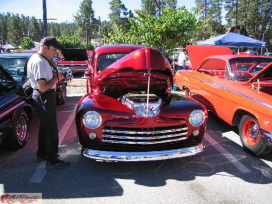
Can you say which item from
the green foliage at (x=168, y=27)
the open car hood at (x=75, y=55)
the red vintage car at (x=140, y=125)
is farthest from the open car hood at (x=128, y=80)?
the open car hood at (x=75, y=55)

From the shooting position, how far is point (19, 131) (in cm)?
369

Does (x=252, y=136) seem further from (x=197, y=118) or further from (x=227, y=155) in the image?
(x=197, y=118)

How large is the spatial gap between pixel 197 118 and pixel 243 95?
117 centimetres

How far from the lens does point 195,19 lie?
358 inches

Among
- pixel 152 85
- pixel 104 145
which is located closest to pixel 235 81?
pixel 152 85

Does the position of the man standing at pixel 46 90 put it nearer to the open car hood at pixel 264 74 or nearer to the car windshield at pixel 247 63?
the open car hood at pixel 264 74

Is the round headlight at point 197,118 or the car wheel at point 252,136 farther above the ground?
the round headlight at point 197,118

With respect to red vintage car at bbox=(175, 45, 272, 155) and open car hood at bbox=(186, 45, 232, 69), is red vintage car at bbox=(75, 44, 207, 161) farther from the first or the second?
open car hood at bbox=(186, 45, 232, 69)

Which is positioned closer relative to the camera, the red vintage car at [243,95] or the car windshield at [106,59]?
the red vintage car at [243,95]

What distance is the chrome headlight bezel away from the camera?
10.1 feet

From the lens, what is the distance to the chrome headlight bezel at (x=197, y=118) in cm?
307

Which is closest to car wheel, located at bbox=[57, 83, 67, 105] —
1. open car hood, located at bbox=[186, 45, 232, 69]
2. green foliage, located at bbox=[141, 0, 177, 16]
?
open car hood, located at bbox=[186, 45, 232, 69]

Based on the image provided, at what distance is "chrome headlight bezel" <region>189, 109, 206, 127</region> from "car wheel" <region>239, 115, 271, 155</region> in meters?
0.93

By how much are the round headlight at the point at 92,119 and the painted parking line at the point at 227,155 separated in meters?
2.05
